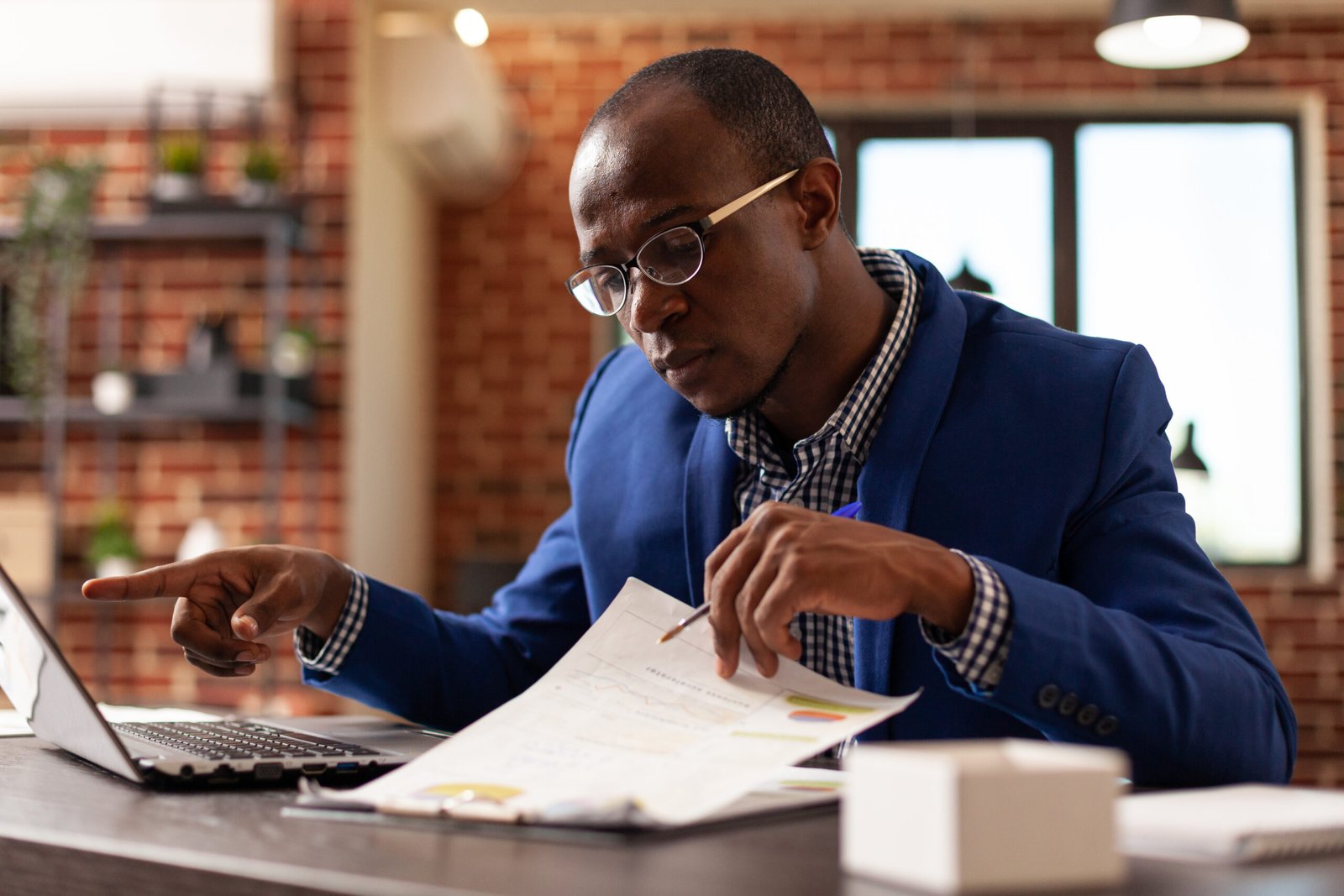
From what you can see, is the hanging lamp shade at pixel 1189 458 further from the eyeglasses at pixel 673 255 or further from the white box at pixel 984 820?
the white box at pixel 984 820

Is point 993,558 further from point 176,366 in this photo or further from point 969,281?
point 176,366

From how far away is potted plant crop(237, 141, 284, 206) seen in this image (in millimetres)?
4227

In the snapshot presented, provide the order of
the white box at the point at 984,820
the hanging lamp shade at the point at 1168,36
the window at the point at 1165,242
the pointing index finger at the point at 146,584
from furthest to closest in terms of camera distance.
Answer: the window at the point at 1165,242 → the hanging lamp shade at the point at 1168,36 → the pointing index finger at the point at 146,584 → the white box at the point at 984,820

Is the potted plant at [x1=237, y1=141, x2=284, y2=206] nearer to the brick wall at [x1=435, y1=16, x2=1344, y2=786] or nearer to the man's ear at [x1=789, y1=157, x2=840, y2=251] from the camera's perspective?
the brick wall at [x1=435, y1=16, x2=1344, y2=786]

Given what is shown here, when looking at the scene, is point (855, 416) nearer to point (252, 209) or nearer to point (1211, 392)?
point (252, 209)

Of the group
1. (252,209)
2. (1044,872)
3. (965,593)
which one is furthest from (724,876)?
(252,209)

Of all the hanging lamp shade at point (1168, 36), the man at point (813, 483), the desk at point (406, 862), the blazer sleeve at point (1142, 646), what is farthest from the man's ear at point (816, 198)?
the hanging lamp shade at point (1168, 36)

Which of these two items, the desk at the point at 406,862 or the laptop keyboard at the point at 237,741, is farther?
the laptop keyboard at the point at 237,741

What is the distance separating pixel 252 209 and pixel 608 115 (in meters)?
3.15

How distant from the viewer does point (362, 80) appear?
15.0ft

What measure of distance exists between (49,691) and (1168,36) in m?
3.17

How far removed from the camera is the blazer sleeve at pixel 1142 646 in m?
0.94

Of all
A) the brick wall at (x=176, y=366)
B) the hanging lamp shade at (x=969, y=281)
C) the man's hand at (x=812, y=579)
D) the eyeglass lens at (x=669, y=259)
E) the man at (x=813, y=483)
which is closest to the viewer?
the man's hand at (x=812, y=579)

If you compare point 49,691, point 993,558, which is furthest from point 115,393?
point 993,558
